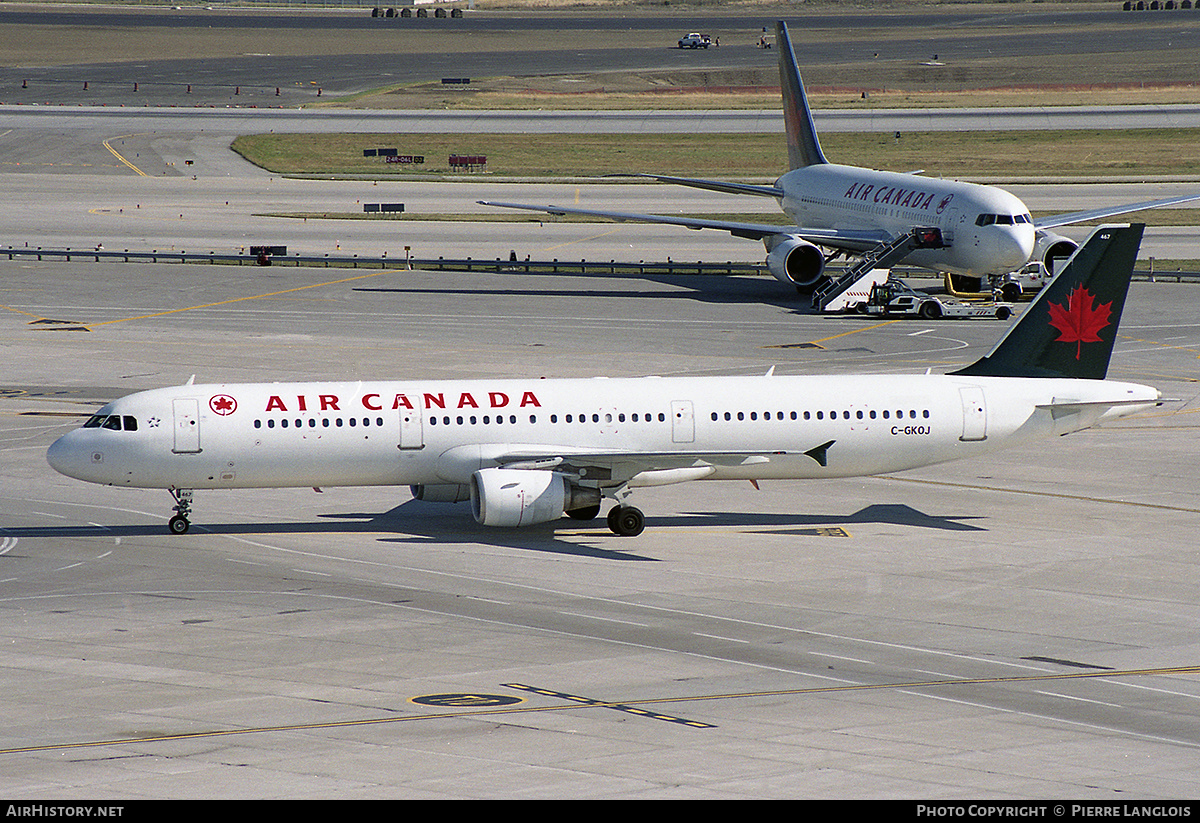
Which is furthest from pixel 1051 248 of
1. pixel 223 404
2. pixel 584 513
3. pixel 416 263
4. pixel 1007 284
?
pixel 223 404

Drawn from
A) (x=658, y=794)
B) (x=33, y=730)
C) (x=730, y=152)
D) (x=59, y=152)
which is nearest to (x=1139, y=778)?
(x=658, y=794)

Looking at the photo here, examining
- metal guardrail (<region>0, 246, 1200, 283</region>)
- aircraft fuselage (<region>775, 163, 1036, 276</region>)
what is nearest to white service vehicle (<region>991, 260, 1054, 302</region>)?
aircraft fuselage (<region>775, 163, 1036, 276</region>)

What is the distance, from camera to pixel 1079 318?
142ft

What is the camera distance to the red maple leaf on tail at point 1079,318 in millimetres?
43281

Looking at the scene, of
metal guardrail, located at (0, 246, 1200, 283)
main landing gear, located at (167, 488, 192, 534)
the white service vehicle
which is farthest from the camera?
metal guardrail, located at (0, 246, 1200, 283)

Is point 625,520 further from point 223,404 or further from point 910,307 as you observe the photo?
point 910,307

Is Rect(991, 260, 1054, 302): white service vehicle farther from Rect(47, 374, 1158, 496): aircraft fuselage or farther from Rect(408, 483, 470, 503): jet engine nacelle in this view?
Rect(408, 483, 470, 503): jet engine nacelle

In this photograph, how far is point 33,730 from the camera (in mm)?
25062

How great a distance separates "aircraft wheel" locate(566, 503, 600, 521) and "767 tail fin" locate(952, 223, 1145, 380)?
11.9 m

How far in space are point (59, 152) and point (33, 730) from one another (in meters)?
117

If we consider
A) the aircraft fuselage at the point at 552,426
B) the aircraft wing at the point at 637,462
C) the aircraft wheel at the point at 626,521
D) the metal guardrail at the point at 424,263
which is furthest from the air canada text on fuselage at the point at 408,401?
the metal guardrail at the point at 424,263

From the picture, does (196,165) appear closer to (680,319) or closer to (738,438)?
(680,319)

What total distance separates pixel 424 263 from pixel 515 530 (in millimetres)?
50840

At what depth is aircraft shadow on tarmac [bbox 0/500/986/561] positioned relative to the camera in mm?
39875
